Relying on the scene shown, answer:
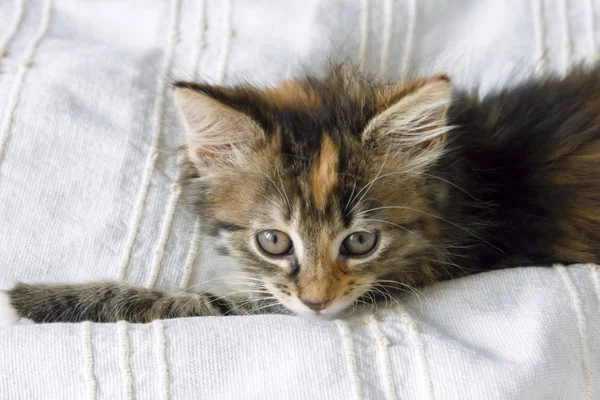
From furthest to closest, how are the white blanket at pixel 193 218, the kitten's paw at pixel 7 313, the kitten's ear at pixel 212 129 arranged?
the kitten's paw at pixel 7 313
the kitten's ear at pixel 212 129
the white blanket at pixel 193 218

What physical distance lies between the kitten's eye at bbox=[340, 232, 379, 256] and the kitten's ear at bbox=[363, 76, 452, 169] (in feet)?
0.69

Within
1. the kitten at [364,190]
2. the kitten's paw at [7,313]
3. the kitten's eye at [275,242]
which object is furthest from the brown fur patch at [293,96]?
the kitten's paw at [7,313]

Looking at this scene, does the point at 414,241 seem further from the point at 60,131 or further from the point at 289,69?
the point at 60,131

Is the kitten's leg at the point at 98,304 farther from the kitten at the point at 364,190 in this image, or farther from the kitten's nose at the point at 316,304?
the kitten's nose at the point at 316,304

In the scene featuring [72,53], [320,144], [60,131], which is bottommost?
[60,131]

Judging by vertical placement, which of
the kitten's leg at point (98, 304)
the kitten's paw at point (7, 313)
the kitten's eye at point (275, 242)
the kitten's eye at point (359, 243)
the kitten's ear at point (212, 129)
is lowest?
the kitten's paw at point (7, 313)

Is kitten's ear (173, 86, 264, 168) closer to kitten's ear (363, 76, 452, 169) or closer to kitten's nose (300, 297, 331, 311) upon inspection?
kitten's ear (363, 76, 452, 169)

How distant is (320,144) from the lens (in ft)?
4.43

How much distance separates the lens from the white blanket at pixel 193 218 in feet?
3.93

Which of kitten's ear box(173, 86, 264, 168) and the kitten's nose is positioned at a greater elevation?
kitten's ear box(173, 86, 264, 168)

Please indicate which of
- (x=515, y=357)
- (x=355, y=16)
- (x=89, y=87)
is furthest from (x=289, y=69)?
(x=515, y=357)

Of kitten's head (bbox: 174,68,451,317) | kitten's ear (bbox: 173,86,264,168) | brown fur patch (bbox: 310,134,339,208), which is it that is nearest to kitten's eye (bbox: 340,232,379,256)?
kitten's head (bbox: 174,68,451,317)

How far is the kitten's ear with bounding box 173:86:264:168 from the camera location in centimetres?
131

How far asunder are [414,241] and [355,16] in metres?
0.93
